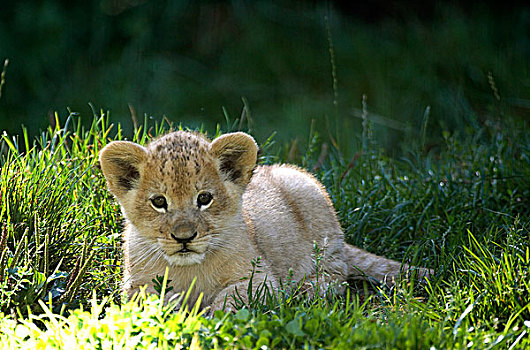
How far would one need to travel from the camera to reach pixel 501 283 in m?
4.94

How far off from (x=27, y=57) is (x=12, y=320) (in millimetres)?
8070

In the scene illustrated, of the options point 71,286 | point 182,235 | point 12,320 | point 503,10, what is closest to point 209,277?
point 182,235

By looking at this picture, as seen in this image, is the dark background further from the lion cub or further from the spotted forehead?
the spotted forehead

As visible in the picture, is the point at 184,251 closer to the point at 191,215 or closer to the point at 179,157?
the point at 191,215

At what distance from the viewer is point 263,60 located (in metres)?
12.9

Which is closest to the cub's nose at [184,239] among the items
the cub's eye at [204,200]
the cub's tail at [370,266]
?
the cub's eye at [204,200]

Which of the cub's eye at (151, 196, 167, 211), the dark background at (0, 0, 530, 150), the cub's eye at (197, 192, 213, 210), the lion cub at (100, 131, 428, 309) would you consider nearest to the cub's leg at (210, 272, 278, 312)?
the lion cub at (100, 131, 428, 309)

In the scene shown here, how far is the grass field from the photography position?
164 inches

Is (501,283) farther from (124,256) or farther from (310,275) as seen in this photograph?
(124,256)

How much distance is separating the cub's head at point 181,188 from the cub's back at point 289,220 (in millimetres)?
510

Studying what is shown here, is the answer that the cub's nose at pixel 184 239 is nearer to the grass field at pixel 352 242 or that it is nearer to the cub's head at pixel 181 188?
the cub's head at pixel 181 188

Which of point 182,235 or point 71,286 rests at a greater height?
point 182,235

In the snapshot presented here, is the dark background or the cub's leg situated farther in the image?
the dark background

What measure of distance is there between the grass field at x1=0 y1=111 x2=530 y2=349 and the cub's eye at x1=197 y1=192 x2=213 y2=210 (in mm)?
619
